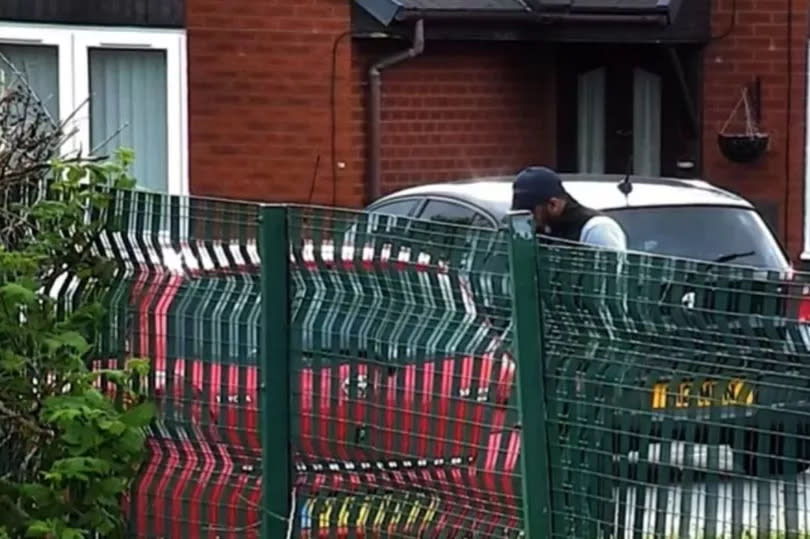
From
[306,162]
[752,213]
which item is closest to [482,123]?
[306,162]

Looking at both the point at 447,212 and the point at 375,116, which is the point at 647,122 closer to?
the point at 375,116

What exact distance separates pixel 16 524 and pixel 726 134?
1176 centimetres

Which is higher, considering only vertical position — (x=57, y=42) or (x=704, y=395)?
(x=57, y=42)

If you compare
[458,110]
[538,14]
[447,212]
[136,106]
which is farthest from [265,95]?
[447,212]

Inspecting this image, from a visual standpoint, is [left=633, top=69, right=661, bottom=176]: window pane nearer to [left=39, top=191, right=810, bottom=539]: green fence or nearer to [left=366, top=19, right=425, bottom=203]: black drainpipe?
[left=366, top=19, right=425, bottom=203]: black drainpipe

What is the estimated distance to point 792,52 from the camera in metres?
16.4

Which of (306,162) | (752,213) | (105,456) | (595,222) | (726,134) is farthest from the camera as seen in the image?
(726,134)

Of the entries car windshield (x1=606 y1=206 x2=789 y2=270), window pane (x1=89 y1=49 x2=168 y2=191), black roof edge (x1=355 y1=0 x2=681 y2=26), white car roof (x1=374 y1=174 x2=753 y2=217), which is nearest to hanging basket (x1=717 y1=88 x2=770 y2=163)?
black roof edge (x1=355 y1=0 x2=681 y2=26)

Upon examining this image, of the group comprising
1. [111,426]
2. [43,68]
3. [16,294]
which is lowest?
[111,426]

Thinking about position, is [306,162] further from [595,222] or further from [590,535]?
[590,535]

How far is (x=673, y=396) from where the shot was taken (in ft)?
13.9

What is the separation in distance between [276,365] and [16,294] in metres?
0.74

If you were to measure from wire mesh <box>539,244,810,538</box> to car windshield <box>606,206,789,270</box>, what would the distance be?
5282 millimetres

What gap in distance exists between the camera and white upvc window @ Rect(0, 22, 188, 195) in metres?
14.5
